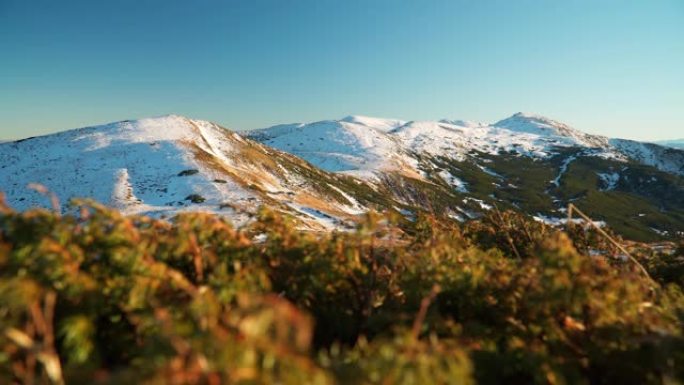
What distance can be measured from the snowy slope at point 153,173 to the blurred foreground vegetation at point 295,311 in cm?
2908

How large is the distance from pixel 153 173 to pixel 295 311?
61.3 meters

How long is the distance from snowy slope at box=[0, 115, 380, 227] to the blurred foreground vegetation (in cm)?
2908

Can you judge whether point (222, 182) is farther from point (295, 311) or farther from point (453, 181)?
point (453, 181)

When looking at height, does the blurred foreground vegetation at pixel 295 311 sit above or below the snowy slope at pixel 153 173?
above

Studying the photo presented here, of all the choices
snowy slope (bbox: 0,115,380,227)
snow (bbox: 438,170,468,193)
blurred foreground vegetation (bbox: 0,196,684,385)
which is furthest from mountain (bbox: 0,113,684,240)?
blurred foreground vegetation (bbox: 0,196,684,385)

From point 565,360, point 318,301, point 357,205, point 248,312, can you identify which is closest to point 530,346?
point 565,360

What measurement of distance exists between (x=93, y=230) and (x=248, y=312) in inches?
149

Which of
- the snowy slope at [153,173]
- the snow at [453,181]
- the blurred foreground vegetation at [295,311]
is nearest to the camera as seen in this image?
the blurred foreground vegetation at [295,311]

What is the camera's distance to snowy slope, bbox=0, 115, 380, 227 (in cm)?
5003

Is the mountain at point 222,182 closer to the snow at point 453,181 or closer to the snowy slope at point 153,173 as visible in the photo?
the snowy slope at point 153,173

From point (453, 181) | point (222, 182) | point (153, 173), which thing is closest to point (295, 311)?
point (222, 182)

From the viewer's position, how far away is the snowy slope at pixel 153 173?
50031mm

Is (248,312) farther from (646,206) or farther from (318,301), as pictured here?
(646,206)

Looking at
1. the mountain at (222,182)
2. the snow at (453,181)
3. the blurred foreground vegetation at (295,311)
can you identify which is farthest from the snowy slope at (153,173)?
the snow at (453,181)
